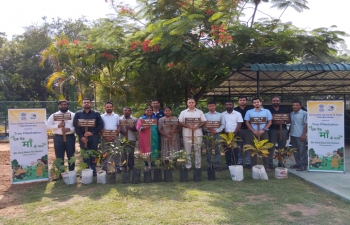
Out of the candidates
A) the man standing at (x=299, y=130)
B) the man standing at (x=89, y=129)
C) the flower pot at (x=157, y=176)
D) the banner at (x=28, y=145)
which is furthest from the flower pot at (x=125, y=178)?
the man standing at (x=299, y=130)

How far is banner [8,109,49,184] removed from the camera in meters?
6.76

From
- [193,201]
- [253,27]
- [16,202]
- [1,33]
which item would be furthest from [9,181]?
Answer: [1,33]

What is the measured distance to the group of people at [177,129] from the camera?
6.95 meters

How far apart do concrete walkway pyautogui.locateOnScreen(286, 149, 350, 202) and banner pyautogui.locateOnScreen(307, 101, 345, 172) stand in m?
0.28

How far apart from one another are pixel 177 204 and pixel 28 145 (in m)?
3.72

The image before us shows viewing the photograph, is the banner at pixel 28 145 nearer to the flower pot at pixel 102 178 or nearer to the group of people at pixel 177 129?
the group of people at pixel 177 129

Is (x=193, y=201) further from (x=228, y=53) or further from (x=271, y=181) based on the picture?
(x=228, y=53)

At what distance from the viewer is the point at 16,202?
18.1 feet

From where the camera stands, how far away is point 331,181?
6426 millimetres

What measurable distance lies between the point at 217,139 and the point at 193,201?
231cm

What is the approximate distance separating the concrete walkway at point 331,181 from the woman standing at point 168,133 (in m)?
2.74

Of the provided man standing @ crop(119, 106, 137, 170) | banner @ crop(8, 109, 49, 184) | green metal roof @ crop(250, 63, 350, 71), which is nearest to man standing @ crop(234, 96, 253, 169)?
green metal roof @ crop(250, 63, 350, 71)

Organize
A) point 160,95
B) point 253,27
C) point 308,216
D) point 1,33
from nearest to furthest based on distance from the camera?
point 308,216 < point 253,27 < point 160,95 < point 1,33

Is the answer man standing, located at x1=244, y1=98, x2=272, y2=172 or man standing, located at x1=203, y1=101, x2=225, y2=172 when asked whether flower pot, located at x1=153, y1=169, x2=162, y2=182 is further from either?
man standing, located at x1=244, y1=98, x2=272, y2=172
